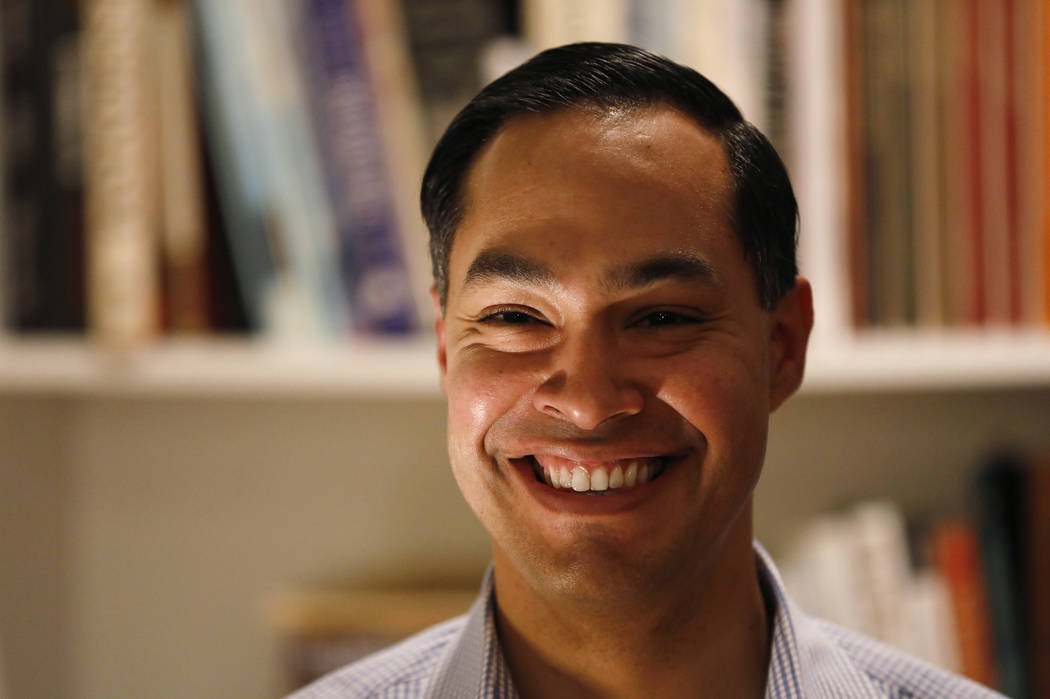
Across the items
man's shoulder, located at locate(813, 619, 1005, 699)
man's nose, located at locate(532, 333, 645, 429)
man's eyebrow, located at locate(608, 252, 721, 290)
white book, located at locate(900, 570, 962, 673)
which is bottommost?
white book, located at locate(900, 570, 962, 673)

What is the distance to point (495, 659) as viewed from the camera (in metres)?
0.72

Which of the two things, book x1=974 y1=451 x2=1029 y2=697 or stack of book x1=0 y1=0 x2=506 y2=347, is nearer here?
stack of book x1=0 y1=0 x2=506 y2=347

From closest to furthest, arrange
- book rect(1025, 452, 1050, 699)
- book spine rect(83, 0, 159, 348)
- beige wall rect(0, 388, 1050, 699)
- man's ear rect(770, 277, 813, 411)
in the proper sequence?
1. man's ear rect(770, 277, 813, 411)
2. book spine rect(83, 0, 159, 348)
3. book rect(1025, 452, 1050, 699)
4. beige wall rect(0, 388, 1050, 699)

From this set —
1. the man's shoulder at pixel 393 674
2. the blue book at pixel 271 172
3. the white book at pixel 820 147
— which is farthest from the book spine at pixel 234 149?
the white book at pixel 820 147

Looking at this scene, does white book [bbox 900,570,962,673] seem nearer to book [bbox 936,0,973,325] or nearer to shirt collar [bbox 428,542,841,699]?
book [bbox 936,0,973,325]

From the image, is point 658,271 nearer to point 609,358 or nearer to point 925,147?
point 609,358

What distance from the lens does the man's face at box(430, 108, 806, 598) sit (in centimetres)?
64

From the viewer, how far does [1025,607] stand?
47.9 inches

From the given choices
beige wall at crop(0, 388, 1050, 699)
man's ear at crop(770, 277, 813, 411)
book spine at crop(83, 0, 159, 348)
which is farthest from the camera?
beige wall at crop(0, 388, 1050, 699)

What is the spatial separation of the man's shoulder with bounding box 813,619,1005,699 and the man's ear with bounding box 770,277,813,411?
221mm

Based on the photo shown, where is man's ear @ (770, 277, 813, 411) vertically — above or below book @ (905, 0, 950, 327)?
below

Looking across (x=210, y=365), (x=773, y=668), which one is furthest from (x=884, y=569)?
(x=210, y=365)

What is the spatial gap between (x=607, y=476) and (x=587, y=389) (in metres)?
0.06

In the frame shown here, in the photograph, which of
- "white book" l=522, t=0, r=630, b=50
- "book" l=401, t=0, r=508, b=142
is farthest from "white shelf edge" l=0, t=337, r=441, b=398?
"white book" l=522, t=0, r=630, b=50
